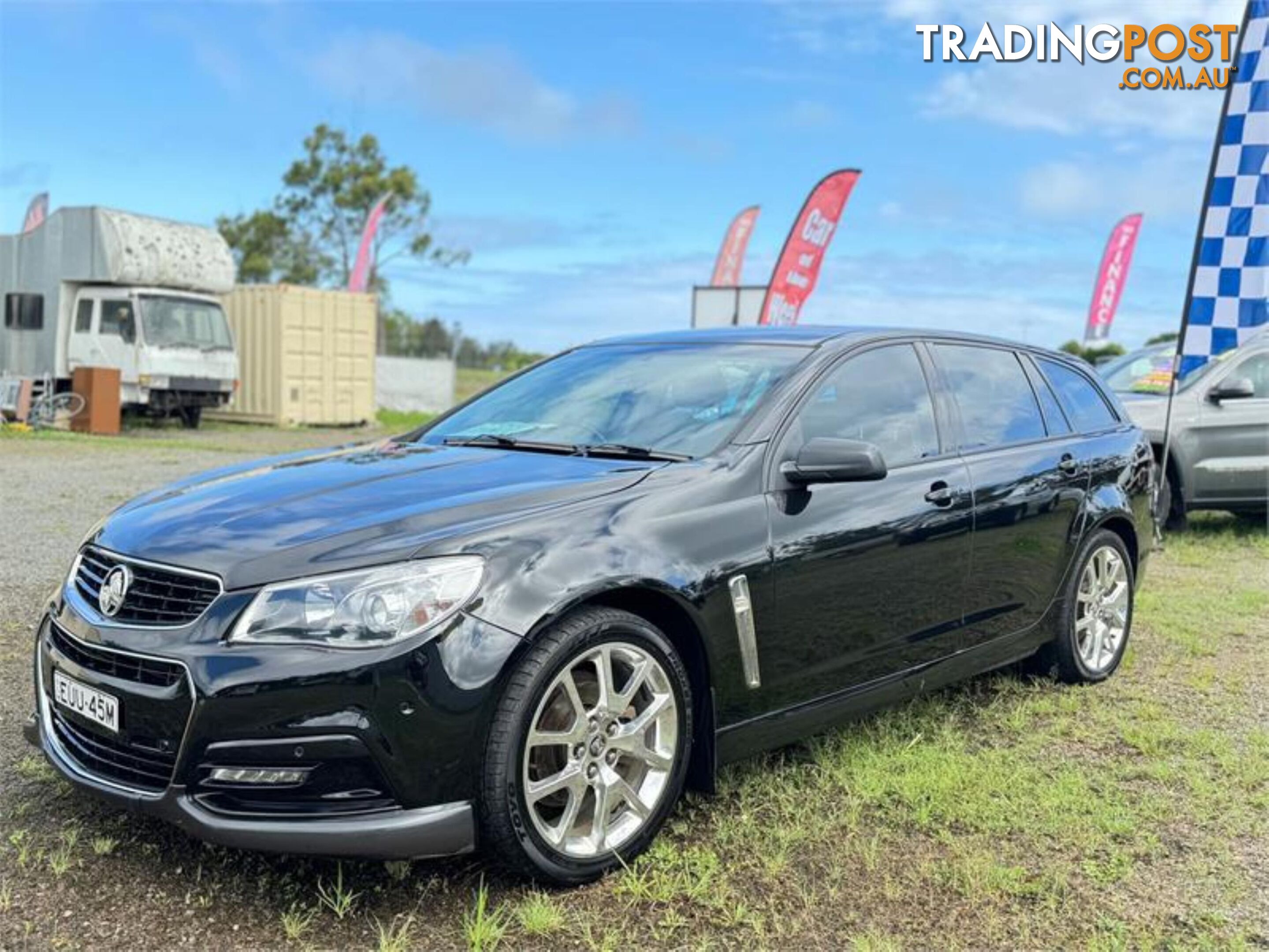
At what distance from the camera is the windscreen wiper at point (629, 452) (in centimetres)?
361

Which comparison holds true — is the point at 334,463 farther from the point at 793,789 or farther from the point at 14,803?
the point at 793,789

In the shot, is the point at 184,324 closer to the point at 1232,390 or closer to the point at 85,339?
the point at 85,339

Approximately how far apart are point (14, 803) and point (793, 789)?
240 centimetres

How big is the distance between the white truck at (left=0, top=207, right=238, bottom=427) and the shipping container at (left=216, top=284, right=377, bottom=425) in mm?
2329

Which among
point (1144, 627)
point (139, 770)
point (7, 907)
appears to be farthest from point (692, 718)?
point (1144, 627)

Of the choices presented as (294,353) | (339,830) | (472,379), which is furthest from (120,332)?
(472,379)

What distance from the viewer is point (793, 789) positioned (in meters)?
3.77

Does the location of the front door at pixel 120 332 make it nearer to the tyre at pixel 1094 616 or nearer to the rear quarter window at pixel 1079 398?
the rear quarter window at pixel 1079 398

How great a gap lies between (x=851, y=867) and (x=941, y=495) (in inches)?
56.7

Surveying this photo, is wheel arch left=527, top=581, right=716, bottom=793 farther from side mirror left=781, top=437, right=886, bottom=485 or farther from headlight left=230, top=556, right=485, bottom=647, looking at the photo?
side mirror left=781, top=437, right=886, bottom=485

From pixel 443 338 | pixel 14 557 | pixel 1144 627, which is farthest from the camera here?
pixel 443 338

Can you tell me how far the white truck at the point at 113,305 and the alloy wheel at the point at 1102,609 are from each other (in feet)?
56.2

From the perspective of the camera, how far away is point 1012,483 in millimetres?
4539

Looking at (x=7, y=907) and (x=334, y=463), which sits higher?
(x=334, y=463)
